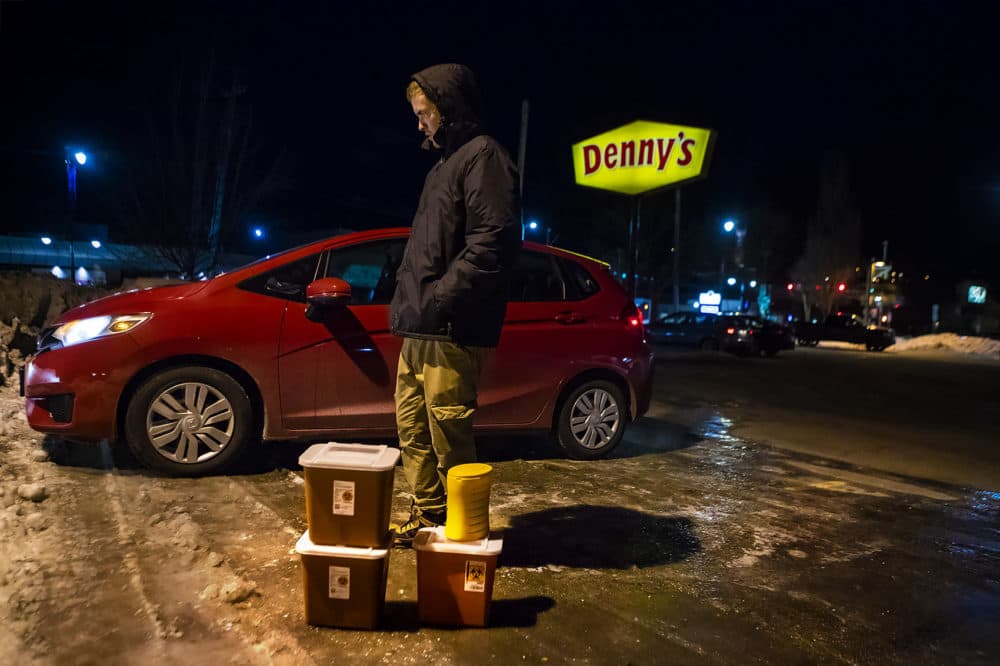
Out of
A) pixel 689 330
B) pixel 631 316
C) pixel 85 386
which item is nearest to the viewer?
pixel 85 386

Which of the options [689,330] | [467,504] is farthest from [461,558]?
[689,330]

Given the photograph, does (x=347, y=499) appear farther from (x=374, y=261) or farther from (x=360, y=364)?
(x=374, y=261)

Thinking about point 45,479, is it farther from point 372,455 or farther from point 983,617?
point 983,617

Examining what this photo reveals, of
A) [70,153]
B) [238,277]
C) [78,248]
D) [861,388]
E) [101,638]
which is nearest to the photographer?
[101,638]

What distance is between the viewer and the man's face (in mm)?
2869

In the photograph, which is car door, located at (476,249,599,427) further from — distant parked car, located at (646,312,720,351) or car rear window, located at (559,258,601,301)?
distant parked car, located at (646,312,720,351)

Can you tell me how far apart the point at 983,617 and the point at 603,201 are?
3904cm

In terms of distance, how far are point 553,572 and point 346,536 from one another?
1104 millimetres

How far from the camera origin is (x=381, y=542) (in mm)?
2305

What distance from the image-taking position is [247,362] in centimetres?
416

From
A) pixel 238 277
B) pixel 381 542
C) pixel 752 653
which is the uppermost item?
pixel 238 277

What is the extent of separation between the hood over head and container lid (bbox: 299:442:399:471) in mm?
1346

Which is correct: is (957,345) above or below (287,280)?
below

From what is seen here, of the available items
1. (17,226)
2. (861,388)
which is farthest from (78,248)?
(861,388)
